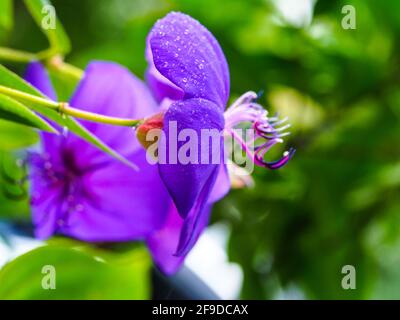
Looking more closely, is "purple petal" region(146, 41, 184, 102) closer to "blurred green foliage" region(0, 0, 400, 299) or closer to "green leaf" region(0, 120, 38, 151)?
"green leaf" region(0, 120, 38, 151)

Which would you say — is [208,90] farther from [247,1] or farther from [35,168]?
[247,1]

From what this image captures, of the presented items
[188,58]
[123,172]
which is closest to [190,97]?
[188,58]

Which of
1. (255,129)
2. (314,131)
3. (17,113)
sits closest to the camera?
(17,113)

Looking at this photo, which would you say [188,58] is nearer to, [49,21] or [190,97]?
[190,97]

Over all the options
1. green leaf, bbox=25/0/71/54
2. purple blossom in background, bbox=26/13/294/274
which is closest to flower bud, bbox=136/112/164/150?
purple blossom in background, bbox=26/13/294/274

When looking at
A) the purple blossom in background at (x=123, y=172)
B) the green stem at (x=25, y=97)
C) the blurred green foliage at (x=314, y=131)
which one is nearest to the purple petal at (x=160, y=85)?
the purple blossom in background at (x=123, y=172)

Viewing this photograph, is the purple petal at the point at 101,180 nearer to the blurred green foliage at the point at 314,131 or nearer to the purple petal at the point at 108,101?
the purple petal at the point at 108,101
